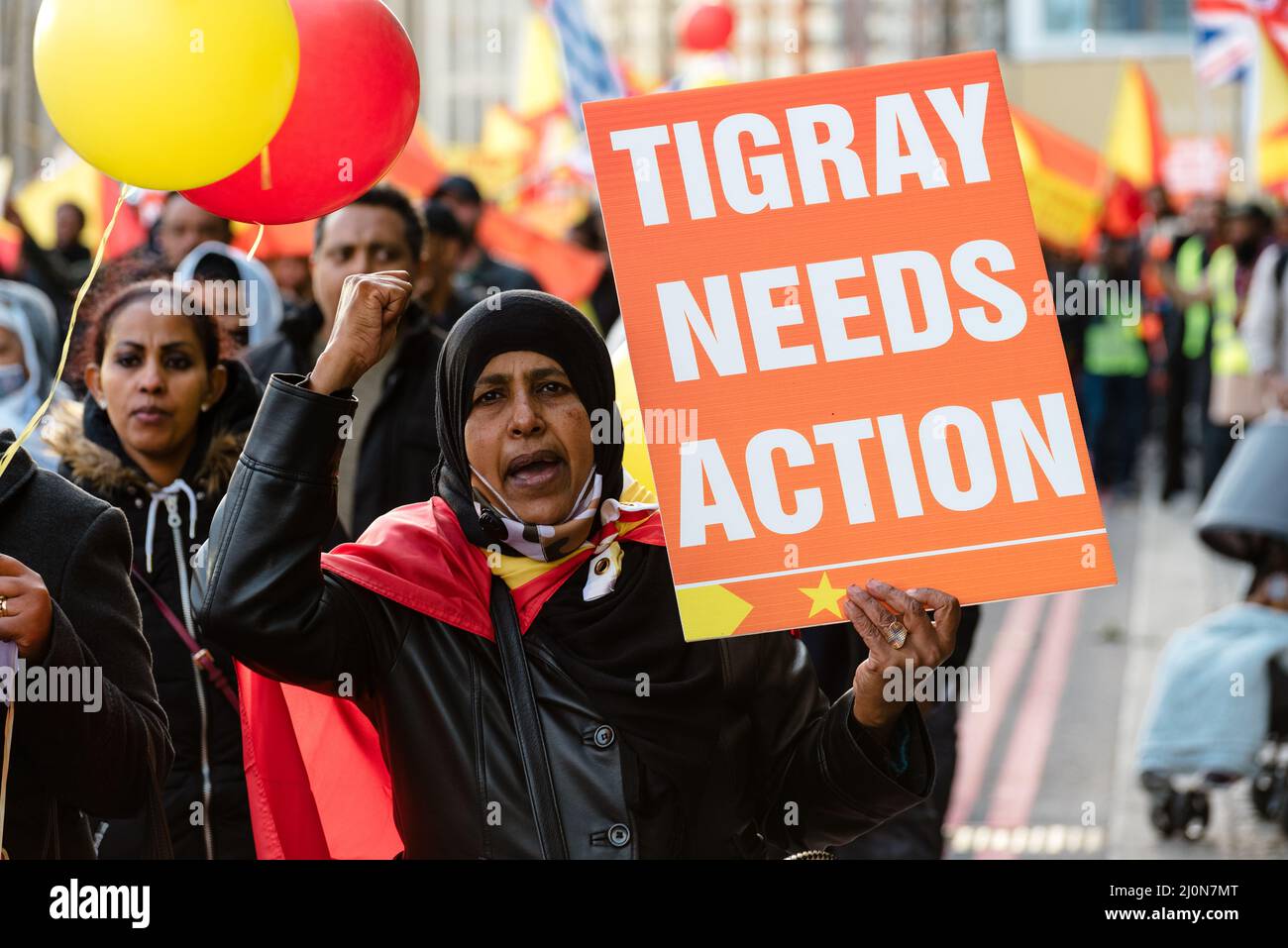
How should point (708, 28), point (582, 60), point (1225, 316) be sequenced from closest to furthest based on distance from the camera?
point (582, 60)
point (1225, 316)
point (708, 28)

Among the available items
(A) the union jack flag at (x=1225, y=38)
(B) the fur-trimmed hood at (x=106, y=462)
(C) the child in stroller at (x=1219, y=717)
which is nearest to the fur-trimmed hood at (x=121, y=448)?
(B) the fur-trimmed hood at (x=106, y=462)

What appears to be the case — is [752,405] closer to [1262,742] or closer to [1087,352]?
[1262,742]

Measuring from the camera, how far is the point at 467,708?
9.49ft

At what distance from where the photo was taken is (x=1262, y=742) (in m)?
6.61

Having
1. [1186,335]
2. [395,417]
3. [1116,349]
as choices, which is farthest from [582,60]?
[395,417]

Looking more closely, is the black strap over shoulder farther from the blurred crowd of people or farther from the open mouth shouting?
the blurred crowd of people

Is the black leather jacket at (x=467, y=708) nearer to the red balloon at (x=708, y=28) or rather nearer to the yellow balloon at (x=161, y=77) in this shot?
the yellow balloon at (x=161, y=77)

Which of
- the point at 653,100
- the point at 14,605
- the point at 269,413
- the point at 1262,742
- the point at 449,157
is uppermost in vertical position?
the point at 449,157

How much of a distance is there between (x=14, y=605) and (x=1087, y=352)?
48.0ft

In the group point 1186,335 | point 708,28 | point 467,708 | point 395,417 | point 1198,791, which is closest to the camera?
point 467,708

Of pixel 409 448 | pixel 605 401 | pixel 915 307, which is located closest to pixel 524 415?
pixel 605 401

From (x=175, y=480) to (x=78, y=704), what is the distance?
4.02ft

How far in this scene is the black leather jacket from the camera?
107 inches

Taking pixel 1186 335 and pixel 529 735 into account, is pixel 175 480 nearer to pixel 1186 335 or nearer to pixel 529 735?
pixel 529 735
